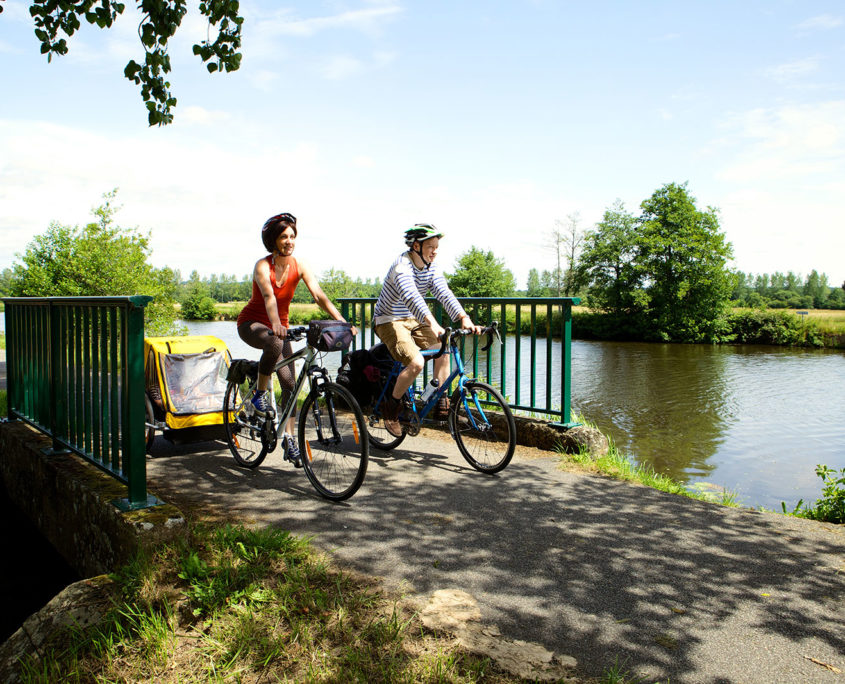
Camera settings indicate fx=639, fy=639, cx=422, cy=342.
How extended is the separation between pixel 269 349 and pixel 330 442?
2.74ft

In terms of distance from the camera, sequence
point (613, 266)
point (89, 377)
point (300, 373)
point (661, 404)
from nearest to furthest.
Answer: point (89, 377) → point (300, 373) → point (661, 404) → point (613, 266)

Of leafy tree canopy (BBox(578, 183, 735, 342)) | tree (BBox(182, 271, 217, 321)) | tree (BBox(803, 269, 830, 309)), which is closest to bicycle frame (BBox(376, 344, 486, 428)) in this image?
leafy tree canopy (BBox(578, 183, 735, 342))

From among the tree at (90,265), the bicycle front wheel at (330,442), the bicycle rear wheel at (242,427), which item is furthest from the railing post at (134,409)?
the tree at (90,265)

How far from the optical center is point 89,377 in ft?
13.1

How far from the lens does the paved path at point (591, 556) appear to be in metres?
2.46

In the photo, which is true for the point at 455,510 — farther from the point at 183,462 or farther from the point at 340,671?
the point at 183,462

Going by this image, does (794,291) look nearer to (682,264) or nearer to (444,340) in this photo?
(682,264)

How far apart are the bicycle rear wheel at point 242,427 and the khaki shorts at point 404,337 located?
1.09 metres

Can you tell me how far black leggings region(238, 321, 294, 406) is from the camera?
4.47m

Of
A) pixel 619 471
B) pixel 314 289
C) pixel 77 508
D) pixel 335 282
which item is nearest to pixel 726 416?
pixel 619 471

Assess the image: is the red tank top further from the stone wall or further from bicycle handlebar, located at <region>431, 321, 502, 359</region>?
the stone wall

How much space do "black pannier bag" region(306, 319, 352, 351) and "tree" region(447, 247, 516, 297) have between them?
67850 mm

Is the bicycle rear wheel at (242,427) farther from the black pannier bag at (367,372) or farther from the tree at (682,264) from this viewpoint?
the tree at (682,264)

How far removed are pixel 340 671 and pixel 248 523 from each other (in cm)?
154
